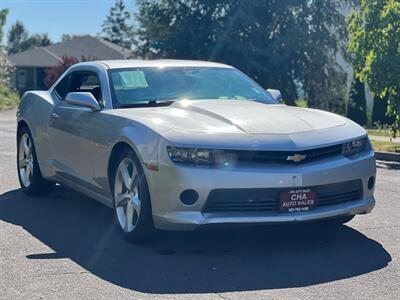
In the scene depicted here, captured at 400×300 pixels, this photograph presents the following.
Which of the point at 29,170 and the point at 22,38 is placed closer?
the point at 29,170

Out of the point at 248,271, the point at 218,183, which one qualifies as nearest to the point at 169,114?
the point at 218,183

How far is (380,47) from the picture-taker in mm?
14656

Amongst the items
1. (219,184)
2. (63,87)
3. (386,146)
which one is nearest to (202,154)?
(219,184)

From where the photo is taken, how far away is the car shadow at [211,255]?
496 centimetres

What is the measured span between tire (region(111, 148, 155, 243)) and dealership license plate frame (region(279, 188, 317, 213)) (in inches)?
40.8

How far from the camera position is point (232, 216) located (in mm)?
5430

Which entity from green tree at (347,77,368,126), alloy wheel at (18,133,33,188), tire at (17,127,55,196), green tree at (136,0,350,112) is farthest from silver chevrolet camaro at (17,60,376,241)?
green tree at (136,0,350,112)

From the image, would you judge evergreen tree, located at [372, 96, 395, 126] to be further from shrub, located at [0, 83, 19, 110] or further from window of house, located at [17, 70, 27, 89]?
window of house, located at [17, 70, 27, 89]

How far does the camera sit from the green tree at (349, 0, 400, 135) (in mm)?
14461

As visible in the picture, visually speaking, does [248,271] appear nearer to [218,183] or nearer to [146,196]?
[218,183]

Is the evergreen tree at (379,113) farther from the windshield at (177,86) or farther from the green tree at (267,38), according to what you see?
the windshield at (177,86)

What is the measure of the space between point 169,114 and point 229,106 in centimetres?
64

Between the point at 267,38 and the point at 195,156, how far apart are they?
25933 mm

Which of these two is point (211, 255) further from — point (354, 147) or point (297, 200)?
point (354, 147)
